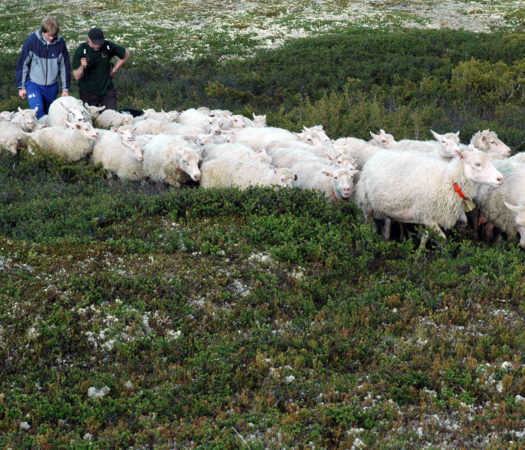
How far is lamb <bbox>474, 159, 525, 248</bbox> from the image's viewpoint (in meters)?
8.53

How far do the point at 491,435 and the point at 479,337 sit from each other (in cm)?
149

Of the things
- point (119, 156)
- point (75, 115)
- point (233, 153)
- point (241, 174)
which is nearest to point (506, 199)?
point (241, 174)

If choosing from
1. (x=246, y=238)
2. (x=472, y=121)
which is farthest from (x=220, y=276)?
(x=472, y=121)

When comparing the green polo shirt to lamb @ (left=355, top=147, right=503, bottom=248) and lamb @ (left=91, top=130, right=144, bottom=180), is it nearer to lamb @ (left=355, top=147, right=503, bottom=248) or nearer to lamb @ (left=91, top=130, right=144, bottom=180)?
lamb @ (left=91, top=130, right=144, bottom=180)

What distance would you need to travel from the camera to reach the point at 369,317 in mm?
6598

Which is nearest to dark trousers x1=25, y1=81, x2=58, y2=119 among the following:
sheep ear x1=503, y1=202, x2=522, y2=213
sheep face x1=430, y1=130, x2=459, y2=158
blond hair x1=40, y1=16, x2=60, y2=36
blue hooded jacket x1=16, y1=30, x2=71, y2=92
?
blue hooded jacket x1=16, y1=30, x2=71, y2=92

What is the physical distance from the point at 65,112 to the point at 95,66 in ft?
5.62

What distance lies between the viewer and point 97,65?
15.4 meters

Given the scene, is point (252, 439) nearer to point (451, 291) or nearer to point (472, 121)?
point (451, 291)

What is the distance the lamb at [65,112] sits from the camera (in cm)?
1428

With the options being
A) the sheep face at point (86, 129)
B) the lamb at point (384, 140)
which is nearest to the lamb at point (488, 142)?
the lamb at point (384, 140)

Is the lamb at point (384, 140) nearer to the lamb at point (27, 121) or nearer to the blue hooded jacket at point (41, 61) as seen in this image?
the blue hooded jacket at point (41, 61)

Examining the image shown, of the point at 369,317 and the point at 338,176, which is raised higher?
the point at 338,176

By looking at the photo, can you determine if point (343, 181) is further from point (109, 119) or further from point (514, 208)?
point (109, 119)
